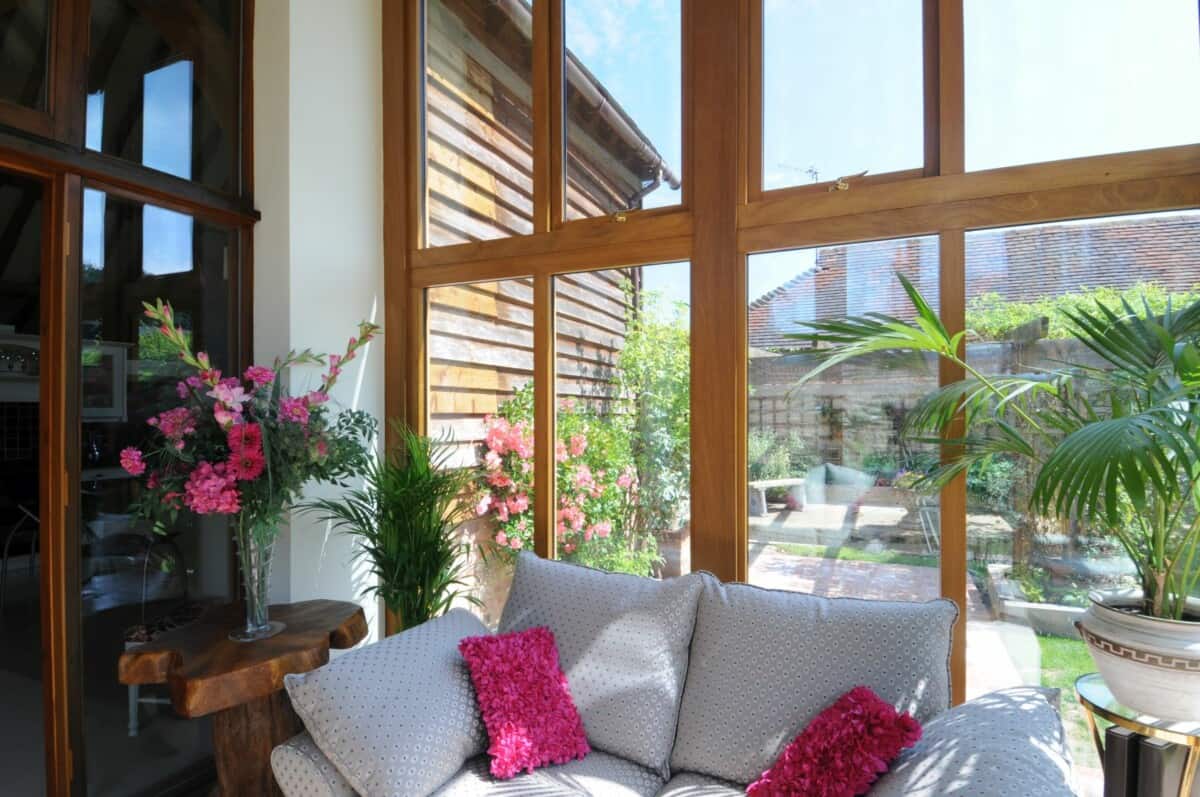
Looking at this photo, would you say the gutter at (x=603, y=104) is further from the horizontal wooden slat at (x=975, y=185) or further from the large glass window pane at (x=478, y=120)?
the horizontal wooden slat at (x=975, y=185)

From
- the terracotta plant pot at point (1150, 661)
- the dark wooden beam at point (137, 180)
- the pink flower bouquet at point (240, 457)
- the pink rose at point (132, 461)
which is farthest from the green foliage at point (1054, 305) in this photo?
the dark wooden beam at point (137, 180)

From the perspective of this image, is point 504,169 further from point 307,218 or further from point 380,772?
point 380,772

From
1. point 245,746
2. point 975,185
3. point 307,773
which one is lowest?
point 245,746

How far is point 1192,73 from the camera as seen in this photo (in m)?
1.74

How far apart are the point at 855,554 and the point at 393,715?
1.49 metres

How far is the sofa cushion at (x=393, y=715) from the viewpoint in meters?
1.51

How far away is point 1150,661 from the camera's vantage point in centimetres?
140

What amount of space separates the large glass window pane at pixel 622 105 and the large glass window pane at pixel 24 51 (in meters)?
1.75

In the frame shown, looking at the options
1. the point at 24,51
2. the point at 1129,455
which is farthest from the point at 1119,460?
the point at 24,51

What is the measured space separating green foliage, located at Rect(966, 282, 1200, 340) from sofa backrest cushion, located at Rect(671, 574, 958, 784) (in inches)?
34.1

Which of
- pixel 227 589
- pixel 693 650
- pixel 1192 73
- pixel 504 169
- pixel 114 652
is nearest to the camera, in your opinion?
pixel 1192 73

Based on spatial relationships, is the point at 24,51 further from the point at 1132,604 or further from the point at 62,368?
the point at 1132,604

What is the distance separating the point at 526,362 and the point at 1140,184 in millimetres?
2106

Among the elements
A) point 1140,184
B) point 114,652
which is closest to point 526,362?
point 114,652
